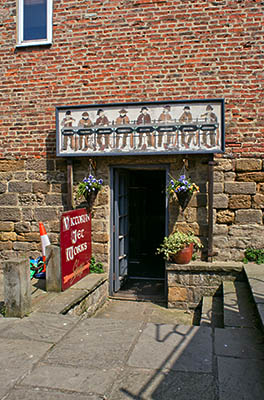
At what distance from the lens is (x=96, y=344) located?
3533 millimetres

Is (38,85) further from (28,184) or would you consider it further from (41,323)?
(41,323)

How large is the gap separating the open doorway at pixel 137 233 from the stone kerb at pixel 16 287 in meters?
2.48

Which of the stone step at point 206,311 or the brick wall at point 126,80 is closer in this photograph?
the stone step at point 206,311

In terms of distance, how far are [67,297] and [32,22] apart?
5.19 metres

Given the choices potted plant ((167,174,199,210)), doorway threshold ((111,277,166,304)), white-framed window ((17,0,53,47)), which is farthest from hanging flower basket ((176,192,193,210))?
white-framed window ((17,0,53,47))

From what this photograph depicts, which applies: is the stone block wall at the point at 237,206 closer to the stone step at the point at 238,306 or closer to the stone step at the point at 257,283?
the stone step at the point at 257,283

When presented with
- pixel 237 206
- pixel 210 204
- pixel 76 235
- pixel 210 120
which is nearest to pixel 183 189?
pixel 210 204

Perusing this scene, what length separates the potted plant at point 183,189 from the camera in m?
5.66

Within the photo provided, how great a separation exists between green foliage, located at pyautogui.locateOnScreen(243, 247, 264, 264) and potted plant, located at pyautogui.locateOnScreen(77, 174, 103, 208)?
2839 mm

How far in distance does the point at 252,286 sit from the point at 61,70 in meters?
4.95

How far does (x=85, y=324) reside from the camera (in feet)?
13.4

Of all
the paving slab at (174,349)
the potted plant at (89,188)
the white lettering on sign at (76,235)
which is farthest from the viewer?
the potted plant at (89,188)

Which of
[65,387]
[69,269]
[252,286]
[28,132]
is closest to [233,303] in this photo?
[252,286]

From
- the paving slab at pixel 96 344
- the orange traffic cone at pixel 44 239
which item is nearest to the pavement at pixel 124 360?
the paving slab at pixel 96 344
